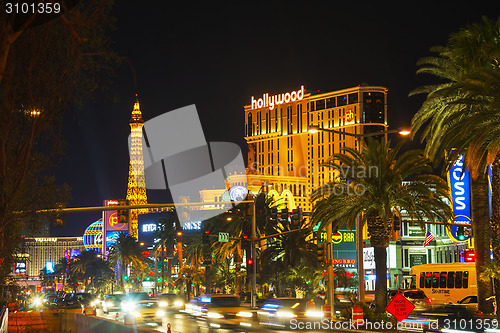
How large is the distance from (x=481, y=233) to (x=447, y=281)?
73.7 ft

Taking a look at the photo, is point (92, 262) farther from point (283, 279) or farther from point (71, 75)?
point (71, 75)

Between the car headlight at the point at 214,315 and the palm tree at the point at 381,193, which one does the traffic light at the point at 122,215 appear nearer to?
the car headlight at the point at 214,315

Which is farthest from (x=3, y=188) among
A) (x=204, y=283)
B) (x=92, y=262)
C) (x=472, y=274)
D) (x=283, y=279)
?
(x=92, y=262)

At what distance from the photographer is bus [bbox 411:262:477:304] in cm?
5369

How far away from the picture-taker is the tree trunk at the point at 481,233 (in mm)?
34094

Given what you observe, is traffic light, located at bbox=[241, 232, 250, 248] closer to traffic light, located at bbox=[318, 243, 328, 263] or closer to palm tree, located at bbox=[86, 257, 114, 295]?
traffic light, located at bbox=[318, 243, 328, 263]

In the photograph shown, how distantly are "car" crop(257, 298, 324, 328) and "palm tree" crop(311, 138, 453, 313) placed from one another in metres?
3.38

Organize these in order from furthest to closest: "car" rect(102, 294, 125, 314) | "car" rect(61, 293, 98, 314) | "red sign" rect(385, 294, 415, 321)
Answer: "car" rect(61, 293, 98, 314) < "car" rect(102, 294, 125, 314) < "red sign" rect(385, 294, 415, 321)

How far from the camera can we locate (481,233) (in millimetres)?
34469

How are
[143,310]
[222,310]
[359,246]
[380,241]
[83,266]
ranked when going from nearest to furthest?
[359,246], [380,241], [222,310], [143,310], [83,266]

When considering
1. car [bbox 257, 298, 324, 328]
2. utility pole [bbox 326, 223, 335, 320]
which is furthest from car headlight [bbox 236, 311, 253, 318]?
utility pole [bbox 326, 223, 335, 320]

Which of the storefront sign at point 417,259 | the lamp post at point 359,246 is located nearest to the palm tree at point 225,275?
the storefront sign at point 417,259

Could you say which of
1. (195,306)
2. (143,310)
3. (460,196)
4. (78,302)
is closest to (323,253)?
(195,306)

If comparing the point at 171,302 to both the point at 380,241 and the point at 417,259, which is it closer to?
the point at 380,241
